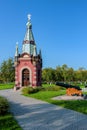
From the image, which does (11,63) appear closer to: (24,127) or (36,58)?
(36,58)

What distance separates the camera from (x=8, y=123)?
35.9ft

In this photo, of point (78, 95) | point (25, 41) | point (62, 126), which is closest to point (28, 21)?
point (25, 41)

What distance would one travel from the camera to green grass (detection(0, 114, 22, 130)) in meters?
10.1

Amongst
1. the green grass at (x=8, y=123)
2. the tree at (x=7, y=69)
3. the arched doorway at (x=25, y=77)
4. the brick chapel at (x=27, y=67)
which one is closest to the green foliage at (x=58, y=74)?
the tree at (x=7, y=69)

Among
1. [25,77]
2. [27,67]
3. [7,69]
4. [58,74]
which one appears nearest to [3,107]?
[27,67]

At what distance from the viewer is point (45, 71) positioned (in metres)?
78.9

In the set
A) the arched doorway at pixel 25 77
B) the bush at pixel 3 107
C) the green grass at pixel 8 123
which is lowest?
the green grass at pixel 8 123

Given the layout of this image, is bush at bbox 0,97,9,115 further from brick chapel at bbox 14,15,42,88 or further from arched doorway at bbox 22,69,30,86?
arched doorway at bbox 22,69,30,86

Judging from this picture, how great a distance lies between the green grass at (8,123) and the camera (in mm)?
10055

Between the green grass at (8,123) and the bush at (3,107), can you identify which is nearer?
the green grass at (8,123)

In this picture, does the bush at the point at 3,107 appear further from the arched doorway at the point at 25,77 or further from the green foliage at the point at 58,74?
the green foliage at the point at 58,74

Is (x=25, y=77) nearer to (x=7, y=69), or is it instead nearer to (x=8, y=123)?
(x=7, y=69)

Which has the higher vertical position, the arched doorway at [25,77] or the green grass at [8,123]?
the arched doorway at [25,77]

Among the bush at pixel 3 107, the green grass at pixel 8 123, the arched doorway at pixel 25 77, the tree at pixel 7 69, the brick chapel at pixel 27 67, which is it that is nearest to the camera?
the green grass at pixel 8 123
